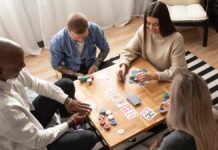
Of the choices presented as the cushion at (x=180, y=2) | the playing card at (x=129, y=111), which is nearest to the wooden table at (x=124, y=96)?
the playing card at (x=129, y=111)

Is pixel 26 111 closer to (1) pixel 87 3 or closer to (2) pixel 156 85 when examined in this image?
(2) pixel 156 85

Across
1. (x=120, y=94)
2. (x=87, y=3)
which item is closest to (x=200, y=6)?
(x=87, y=3)

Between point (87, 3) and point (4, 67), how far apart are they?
7.72 ft

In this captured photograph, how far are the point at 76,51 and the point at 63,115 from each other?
0.62 metres

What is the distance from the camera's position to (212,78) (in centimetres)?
306

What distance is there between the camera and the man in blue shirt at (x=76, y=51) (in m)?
2.60

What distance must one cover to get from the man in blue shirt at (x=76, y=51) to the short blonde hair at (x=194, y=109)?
1.20 m

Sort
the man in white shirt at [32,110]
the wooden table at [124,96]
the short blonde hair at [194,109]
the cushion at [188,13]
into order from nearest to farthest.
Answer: the short blonde hair at [194,109] < the man in white shirt at [32,110] < the wooden table at [124,96] < the cushion at [188,13]

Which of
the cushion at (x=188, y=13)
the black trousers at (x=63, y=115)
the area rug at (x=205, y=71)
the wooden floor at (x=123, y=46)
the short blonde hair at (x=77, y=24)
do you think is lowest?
the area rug at (x=205, y=71)

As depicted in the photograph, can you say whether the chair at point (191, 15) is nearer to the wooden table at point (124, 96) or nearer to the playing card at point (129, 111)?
the wooden table at point (124, 96)

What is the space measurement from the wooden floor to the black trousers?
1070 mm

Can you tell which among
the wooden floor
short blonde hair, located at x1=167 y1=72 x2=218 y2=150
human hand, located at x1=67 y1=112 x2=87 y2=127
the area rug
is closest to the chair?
the wooden floor

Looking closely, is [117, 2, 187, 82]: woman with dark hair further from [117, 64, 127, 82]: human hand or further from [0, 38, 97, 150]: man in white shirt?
[0, 38, 97, 150]: man in white shirt

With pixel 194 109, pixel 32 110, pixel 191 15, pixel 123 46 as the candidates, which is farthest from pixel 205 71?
pixel 32 110
